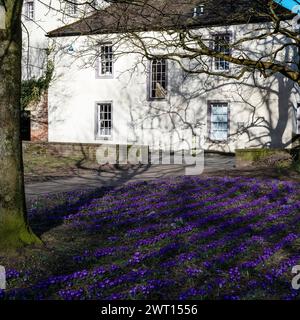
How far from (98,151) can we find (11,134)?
42.0 ft

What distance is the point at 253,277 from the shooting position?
219 inches

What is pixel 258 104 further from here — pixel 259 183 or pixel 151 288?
pixel 151 288

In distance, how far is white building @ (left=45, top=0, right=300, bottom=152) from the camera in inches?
891

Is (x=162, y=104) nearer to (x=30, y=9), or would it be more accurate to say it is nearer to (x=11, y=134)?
(x=30, y=9)

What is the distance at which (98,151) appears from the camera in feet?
63.2

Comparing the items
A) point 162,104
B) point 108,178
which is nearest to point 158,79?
point 162,104

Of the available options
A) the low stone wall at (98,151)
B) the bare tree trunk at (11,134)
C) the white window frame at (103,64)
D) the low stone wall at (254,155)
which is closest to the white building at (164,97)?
the white window frame at (103,64)

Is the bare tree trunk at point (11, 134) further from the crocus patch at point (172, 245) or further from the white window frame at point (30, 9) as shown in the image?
the white window frame at point (30, 9)

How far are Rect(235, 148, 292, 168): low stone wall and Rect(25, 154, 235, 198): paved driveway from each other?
3.15 ft

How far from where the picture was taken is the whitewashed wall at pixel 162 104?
22672 mm

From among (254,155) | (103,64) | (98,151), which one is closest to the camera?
(254,155)

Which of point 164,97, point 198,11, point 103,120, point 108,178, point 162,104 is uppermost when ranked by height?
point 198,11

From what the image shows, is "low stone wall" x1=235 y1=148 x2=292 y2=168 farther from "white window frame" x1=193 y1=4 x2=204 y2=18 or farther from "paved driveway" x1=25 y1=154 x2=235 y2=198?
"white window frame" x1=193 y1=4 x2=204 y2=18
